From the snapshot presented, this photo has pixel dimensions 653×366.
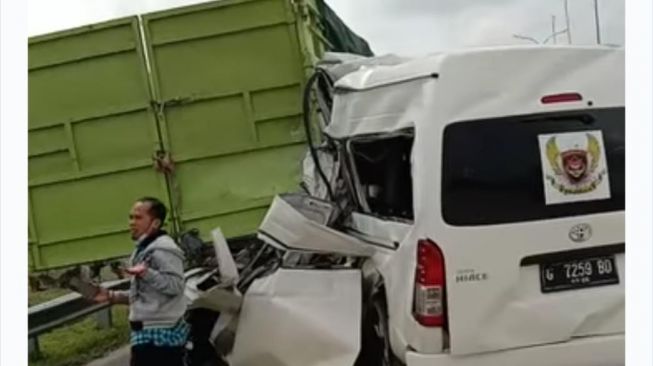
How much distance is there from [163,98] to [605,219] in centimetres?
323

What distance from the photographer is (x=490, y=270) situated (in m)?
5.04

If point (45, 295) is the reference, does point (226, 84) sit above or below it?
above

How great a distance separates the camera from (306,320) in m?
5.80

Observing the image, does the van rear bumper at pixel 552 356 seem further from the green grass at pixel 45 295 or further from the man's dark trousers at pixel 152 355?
the green grass at pixel 45 295


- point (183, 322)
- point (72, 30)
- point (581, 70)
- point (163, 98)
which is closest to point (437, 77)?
point (581, 70)

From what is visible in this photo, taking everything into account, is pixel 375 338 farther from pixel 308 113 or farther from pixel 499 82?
pixel 308 113

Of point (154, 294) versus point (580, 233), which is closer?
point (580, 233)

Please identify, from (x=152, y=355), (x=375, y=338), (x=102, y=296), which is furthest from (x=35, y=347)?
(x=375, y=338)

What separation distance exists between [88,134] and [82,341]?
357 cm

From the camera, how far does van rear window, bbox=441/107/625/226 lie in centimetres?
515

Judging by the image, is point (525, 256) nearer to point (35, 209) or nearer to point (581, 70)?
point (581, 70)

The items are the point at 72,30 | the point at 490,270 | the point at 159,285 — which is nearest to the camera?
the point at 490,270

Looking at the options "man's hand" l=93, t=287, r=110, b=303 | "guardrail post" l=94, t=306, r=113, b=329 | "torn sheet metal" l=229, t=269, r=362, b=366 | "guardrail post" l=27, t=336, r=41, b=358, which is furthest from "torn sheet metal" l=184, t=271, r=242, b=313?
"guardrail post" l=94, t=306, r=113, b=329

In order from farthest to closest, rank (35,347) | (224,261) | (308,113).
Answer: (35,347) < (308,113) < (224,261)
